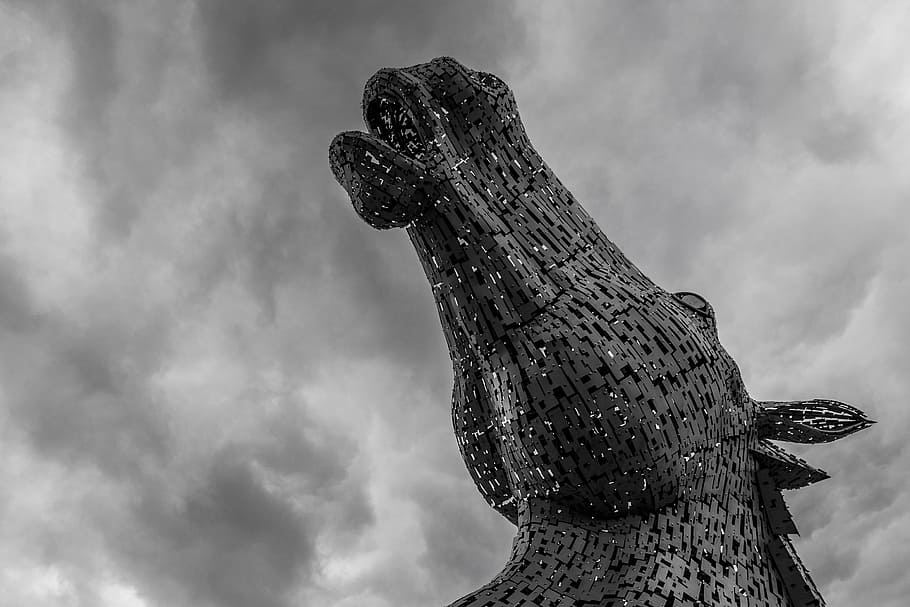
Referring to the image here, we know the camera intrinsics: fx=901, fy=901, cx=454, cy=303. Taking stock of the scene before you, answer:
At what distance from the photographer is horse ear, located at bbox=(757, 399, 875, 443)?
14.1ft

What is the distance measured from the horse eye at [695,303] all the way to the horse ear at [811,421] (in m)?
0.54

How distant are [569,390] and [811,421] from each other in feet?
4.76

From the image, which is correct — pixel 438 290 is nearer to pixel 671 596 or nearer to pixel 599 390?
pixel 599 390

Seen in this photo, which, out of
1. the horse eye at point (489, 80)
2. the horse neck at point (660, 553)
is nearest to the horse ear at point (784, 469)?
the horse neck at point (660, 553)

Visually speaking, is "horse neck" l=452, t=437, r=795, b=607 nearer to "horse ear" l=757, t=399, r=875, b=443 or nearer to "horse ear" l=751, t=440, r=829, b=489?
"horse ear" l=751, t=440, r=829, b=489

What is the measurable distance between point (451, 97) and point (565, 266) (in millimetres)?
1005

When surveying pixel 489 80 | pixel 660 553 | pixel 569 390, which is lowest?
pixel 660 553

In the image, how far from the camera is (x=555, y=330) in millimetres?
3799

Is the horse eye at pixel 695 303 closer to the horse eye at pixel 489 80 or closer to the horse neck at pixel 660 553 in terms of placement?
the horse neck at pixel 660 553

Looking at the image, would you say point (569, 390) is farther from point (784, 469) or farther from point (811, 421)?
point (811, 421)

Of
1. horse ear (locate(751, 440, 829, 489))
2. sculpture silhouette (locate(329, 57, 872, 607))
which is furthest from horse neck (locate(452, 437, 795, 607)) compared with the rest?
horse ear (locate(751, 440, 829, 489))

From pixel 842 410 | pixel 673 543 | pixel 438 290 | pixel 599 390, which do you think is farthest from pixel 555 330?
pixel 842 410

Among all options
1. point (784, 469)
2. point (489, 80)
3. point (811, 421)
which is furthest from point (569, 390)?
point (489, 80)

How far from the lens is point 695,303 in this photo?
459cm
